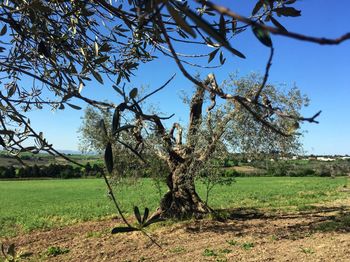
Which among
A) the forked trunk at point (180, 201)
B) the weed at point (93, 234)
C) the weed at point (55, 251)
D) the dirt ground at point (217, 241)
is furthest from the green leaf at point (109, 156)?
the forked trunk at point (180, 201)

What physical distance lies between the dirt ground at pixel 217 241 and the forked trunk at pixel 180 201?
30.3 inches

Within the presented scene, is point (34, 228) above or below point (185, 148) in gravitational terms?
below

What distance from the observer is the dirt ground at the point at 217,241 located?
891cm

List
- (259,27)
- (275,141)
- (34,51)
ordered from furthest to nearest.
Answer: (275,141) → (34,51) → (259,27)

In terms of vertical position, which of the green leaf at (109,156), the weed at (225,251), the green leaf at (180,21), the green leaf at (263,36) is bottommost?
the weed at (225,251)

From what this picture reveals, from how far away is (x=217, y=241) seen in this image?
415 inches

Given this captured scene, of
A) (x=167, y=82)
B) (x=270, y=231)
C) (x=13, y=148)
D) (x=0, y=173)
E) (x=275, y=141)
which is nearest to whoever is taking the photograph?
(x=167, y=82)

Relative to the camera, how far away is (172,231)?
1218 centimetres

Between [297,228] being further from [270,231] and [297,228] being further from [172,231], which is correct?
[172,231]

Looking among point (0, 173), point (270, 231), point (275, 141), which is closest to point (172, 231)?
point (270, 231)

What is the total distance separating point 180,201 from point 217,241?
12.7 feet

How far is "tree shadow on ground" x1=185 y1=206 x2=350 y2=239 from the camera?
11.4 metres

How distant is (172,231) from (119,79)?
10.0 meters

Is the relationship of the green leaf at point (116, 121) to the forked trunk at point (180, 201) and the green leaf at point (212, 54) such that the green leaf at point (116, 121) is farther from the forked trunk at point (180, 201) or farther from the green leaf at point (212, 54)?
the forked trunk at point (180, 201)
